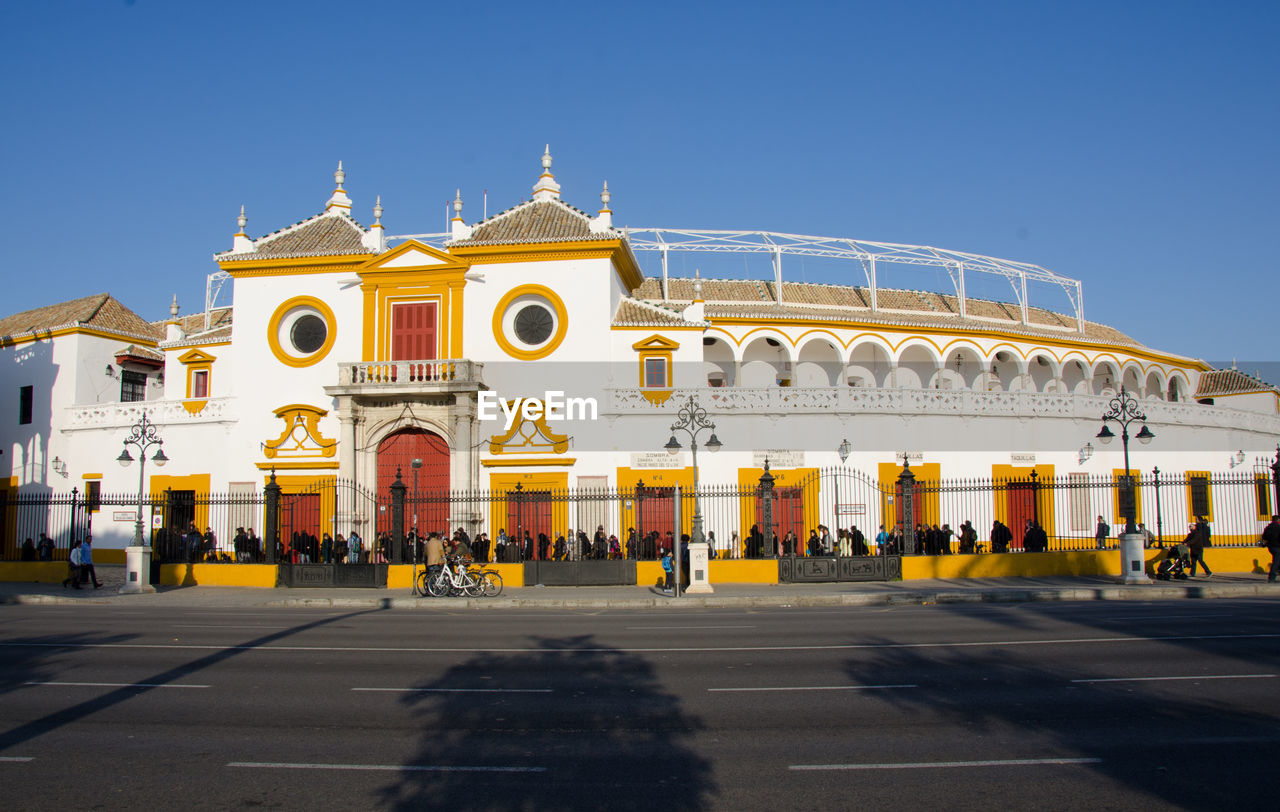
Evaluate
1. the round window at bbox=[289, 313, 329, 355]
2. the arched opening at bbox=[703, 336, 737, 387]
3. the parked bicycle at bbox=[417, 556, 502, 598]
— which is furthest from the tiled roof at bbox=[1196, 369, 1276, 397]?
the round window at bbox=[289, 313, 329, 355]

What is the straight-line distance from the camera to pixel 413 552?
79.6ft

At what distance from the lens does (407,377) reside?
3012cm

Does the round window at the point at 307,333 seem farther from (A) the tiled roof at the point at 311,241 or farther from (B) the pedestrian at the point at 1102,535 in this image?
(B) the pedestrian at the point at 1102,535

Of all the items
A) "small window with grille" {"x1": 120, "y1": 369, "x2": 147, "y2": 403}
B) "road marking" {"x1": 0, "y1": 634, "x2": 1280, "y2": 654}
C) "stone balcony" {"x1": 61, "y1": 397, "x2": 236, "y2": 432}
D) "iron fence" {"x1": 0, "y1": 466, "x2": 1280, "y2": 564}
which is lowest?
"road marking" {"x1": 0, "y1": 634, "x2": 1280, "y2": 654}

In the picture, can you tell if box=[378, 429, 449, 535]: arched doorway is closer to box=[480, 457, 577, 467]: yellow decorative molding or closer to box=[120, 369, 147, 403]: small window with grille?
box=[480, 457, 577, 467]: yellow decorative molding

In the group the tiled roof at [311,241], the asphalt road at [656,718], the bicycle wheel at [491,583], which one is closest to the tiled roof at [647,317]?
the tiled roof at [311,241]

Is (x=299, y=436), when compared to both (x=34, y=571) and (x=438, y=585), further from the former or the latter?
(x=438, y=585)

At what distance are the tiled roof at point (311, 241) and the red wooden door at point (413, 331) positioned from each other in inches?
102

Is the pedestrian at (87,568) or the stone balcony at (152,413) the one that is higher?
the stone balcony at (152,413)

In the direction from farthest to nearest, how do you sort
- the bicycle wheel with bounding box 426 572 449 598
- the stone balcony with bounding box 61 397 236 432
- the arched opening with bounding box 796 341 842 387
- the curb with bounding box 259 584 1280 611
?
the arched opening with bounding box 796 341 842 387 → the stone balcony with bounding box 61 397 236 432 → the bicycle wheel with bounding box 426 572 449 598 → the curb with bounding box 259 584 1280 611

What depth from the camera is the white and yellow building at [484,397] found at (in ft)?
97.0

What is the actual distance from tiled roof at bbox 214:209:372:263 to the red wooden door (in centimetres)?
259

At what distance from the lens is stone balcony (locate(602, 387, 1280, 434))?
2955 centimetres

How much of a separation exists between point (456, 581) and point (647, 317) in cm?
1284
